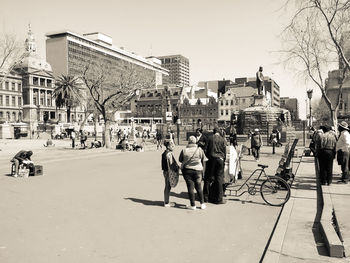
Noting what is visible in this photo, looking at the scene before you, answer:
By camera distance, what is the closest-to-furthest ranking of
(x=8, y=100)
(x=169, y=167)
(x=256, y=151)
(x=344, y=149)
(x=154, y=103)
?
(x=169, y=167) → (x=344, y=149) → (x=256, y=151) → (x=8, y=100) → (x=154, y=103)

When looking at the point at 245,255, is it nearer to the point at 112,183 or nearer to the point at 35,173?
the point at 112,183

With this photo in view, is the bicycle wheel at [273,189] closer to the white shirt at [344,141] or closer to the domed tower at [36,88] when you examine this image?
the white shirt at [344,141]

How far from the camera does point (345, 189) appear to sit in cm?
985

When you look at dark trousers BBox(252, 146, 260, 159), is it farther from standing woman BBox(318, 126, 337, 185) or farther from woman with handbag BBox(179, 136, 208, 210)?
woman with handbag BBox(179, 136, 208, 210)

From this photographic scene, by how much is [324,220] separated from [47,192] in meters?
7.75

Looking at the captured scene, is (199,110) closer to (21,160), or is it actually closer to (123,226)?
(21,160)

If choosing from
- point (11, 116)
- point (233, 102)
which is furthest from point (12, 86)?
point (233, 102)

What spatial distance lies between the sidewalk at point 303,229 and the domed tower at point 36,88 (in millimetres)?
93560

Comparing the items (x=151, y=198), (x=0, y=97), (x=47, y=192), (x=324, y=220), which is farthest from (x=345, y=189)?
(x=0, y=97)

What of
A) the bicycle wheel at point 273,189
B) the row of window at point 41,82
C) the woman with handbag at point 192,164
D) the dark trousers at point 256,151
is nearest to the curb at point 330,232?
the bicycle wheel at point 273,189

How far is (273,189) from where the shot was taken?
9.16m

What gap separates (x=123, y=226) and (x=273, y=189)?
14.8 feet

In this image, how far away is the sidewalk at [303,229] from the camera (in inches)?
194

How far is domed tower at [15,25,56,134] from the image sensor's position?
9594 centimetres
